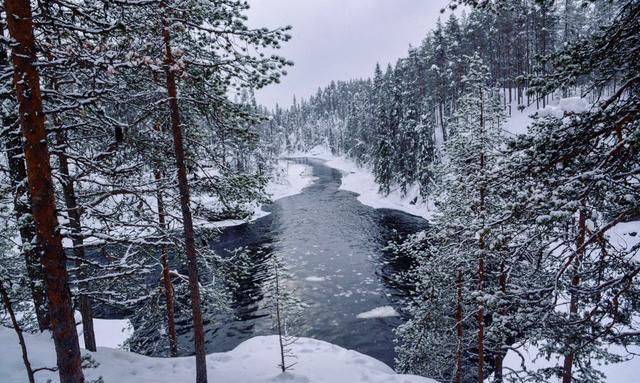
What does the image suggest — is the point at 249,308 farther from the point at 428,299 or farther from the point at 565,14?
the point at 565,14

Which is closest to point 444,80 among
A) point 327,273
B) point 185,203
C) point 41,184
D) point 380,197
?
point 380,197

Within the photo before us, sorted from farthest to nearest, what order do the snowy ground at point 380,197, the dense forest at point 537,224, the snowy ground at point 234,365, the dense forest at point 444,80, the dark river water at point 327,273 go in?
1. the dense forest at point 444,80
2. the snowy ground at point 380,197
3. the dark river water at point 327,273
4. the snowy ground at point 234,365
5. the dense forest at point 537,224

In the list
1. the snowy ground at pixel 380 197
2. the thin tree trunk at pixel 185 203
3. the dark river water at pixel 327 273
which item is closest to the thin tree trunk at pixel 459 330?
the dark river water at pixel 327 273

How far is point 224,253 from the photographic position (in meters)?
32.2

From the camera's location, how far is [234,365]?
13.1 m

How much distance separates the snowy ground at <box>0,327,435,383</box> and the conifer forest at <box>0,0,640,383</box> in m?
0.08

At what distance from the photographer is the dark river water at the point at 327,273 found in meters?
20.0

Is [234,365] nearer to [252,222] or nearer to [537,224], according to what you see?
[252,222]

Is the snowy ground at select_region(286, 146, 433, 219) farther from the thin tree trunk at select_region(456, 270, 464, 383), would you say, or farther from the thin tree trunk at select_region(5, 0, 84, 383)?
the thin tree trunk at select_region(5, 0, 84, 383)

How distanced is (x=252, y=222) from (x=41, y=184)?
739 centimetres

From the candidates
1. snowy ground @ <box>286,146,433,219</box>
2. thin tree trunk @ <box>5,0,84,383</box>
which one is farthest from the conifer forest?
snowy ground @ <box>286,146,433,219</box>

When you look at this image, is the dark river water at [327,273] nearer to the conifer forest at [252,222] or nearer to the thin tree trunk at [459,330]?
the conifer forest at [252,222]

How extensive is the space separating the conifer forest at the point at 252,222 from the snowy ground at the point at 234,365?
8 cm

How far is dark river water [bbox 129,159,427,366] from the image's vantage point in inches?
789
